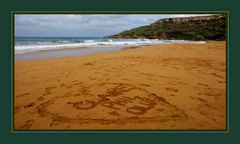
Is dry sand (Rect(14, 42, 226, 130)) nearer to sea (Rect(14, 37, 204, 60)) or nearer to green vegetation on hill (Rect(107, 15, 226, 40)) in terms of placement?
green vegetation on hill (Rect(107, 15, 226, 40))

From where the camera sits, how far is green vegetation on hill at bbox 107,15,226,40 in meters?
4.08

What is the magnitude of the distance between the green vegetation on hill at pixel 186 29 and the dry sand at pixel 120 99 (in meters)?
0.51

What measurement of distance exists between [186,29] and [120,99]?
299 centimetres

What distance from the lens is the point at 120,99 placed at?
3666 millimetres

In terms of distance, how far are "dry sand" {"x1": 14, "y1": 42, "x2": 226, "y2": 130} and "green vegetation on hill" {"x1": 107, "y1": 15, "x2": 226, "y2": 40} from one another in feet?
1.68

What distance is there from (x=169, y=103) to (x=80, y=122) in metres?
1.46

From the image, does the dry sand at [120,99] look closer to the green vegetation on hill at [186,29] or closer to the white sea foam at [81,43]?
the green vegetation on hill at [186,29]

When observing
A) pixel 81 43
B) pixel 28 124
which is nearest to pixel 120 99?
pixel 28 124

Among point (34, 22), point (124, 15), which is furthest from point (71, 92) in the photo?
point (124, 15)

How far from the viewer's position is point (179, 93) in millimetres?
3848

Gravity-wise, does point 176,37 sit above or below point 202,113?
above

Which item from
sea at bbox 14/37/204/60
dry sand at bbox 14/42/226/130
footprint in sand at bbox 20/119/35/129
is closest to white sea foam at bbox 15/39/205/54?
sea at bbox 14/37/204/60

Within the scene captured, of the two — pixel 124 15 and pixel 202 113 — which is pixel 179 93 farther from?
pixel 124 15

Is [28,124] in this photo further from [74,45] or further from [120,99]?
[74,45]
